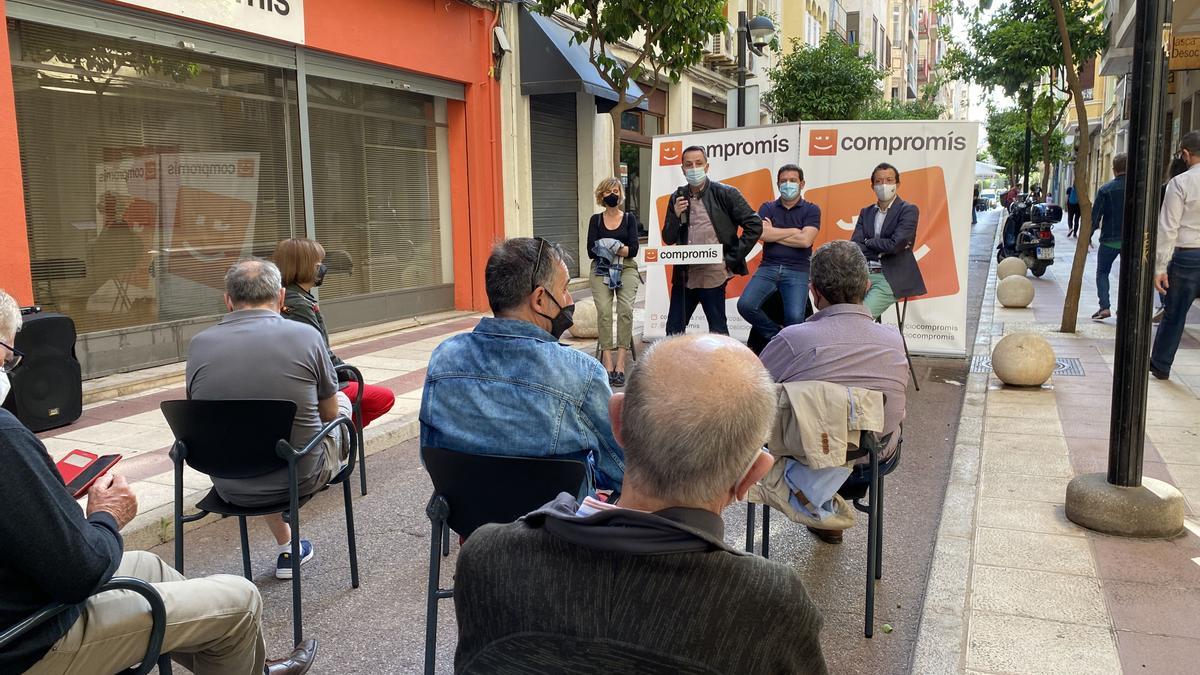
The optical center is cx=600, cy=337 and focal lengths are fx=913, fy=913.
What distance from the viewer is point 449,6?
1196cm

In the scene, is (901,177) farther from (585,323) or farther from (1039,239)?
(1039,239)

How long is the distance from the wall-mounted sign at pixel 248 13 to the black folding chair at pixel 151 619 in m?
7.11

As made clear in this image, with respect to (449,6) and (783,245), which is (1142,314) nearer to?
(783,245)

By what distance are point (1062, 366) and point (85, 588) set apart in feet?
26.7

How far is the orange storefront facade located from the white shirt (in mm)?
8201

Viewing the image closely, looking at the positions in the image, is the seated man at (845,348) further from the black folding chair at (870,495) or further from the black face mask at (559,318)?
the black face mask at (559,318)

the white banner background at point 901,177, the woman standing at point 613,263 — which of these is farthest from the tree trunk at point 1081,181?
the woman standing at point 613,263

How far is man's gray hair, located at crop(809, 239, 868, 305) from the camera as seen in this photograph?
377 cm

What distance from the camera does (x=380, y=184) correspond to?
11.5m

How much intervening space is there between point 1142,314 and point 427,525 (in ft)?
11.8

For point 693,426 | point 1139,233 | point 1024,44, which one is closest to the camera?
point 693,426

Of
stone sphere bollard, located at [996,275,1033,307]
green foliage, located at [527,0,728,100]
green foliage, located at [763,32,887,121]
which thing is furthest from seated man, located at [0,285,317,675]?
green foliage, located at [763,32,887,121]

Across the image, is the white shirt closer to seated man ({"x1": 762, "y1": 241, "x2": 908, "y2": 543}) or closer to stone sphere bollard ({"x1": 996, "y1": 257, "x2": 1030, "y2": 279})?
seated man ({"x1": 762, "y1": 241, "x2": 908, "y2": 543})

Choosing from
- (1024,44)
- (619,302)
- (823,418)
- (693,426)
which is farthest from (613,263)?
(1024,44)
